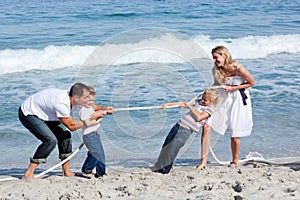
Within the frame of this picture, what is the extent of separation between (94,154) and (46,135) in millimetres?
554

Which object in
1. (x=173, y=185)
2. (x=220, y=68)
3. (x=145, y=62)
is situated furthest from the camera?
(x=145, y=62)

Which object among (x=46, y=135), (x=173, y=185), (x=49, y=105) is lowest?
(x=173, y=185)

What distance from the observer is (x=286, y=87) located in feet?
32.8

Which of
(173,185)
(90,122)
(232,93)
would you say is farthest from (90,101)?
(232,93)

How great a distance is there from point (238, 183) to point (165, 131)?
2798 mm

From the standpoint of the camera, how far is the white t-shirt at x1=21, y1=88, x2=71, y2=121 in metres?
4.83

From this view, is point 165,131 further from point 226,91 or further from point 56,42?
point 56,42

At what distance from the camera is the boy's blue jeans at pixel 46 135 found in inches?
199

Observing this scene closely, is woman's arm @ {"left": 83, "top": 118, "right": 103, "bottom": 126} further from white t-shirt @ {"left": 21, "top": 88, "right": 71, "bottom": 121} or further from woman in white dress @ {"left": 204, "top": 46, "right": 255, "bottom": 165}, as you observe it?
woman in white dress @ {"left": 204, "top": 46, "right": 255, "bottom": 165}

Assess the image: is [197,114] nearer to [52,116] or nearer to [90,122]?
[90,122]

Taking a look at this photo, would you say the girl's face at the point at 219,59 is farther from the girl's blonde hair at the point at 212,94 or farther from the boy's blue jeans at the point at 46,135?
the boy's blue jeans at the point at 46,135

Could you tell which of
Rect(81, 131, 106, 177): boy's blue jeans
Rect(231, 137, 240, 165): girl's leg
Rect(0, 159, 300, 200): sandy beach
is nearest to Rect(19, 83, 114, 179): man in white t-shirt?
Rect(81, 131, 106, 177): boy's blue jeans

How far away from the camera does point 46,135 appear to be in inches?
200

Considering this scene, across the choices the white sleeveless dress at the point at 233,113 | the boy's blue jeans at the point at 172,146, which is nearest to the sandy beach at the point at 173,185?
the boy's blue jeans at the point at 172,146
